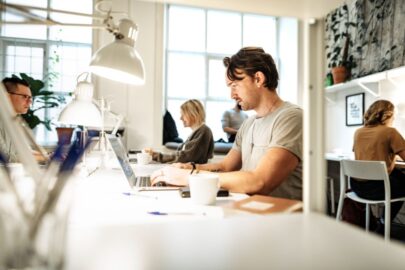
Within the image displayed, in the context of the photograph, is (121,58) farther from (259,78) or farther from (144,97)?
(144,97)

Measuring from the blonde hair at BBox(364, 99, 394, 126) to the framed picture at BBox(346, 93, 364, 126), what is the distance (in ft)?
4.67

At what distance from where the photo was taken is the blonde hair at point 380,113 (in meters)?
2.71

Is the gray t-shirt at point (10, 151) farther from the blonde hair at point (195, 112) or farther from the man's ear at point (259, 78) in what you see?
the blonde hair at point (195, 112)

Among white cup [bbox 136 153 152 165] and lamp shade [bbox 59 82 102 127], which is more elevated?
lamp shade [bbox 59 82 102 127]

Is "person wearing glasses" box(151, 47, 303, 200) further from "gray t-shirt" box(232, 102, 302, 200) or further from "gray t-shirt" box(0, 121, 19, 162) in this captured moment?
"gray t-shirt" box(0, 121, 19, 162)

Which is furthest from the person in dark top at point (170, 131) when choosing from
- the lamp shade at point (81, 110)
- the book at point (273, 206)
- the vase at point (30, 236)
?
the vase at point (30, 236)

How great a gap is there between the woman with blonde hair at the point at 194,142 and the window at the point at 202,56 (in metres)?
1.84

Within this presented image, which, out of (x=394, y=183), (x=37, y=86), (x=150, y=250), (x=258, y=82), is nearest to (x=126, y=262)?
(x=150, y=250)

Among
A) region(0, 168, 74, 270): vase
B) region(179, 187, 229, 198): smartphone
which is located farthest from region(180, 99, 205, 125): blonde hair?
region(0, 168, 74, 270): vase

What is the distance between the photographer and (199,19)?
5.17m

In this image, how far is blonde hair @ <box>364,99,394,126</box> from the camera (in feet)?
8.87

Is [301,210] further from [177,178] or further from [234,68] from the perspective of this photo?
[234,68]

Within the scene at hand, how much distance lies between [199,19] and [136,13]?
4182mm

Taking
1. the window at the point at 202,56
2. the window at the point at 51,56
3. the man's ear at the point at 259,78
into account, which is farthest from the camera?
the window at the point at 202,56
